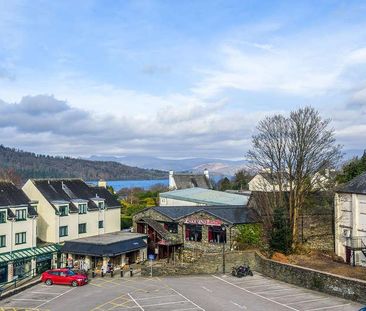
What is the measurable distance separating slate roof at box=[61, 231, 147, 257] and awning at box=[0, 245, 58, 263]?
1177mm

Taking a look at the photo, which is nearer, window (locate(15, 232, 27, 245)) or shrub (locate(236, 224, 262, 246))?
window (locate(15, 232, 27, 245))

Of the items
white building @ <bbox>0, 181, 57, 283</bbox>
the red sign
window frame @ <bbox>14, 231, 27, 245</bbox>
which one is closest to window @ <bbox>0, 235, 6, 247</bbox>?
white building @ <bbox>0, 181, 57, 283</bbox>

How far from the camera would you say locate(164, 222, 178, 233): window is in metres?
49.2

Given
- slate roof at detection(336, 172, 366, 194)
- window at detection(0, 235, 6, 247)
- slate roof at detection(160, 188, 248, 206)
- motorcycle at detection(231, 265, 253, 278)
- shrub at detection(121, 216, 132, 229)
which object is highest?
slate roof at detection(336, 172, 366, 194)

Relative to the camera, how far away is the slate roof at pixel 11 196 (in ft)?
139

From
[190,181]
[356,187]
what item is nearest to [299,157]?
[356,187]

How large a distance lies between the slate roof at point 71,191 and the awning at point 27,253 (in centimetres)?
509

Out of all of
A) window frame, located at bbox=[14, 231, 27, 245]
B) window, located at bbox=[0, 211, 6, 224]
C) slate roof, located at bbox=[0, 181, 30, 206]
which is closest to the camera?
window, located at bbox=[0, 211, 6, 224]

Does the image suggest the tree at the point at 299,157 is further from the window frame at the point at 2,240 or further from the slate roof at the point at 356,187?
the window frame at the point at 2,240

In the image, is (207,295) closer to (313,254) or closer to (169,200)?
(313,254)

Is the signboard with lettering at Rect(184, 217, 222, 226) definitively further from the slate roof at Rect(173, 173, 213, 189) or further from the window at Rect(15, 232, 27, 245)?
the slate roof at Rect(173, 173, 213, 189)

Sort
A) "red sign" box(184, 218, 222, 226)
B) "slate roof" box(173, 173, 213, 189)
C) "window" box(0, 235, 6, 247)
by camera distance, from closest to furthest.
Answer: "window" box(0, 235, 6, 247) → "red sign" box(184, 218, 222, 226) → "slate roof" box(173, 173, 213, 189)

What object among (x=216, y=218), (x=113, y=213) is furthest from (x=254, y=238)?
(x=113, y=213)

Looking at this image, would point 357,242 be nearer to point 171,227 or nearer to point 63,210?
point 171,227
